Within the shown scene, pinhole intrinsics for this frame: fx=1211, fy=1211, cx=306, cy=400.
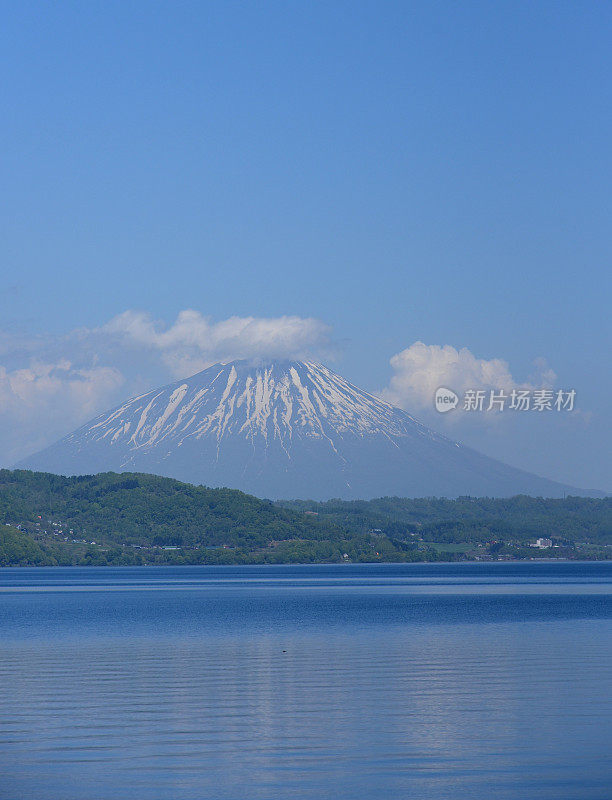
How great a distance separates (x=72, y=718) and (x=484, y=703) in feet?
40.4

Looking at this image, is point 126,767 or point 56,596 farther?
point 56,596

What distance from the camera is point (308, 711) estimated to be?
3562 cm

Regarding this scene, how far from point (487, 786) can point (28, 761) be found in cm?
1085

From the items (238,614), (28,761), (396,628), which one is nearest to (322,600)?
(238,614)

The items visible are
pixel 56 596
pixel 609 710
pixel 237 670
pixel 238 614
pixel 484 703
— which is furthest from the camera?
pixel 56 596

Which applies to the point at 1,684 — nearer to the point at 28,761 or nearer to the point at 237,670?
the point at 237,670

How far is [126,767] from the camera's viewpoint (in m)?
27.7

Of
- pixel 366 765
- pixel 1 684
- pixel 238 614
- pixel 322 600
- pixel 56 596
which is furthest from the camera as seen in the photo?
pixel 56 596

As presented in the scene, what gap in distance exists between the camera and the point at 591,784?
24891mm

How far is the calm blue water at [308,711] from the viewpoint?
84.5ft

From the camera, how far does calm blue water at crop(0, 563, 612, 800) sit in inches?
1014

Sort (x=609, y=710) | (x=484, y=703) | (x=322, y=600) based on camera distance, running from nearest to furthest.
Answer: (x=609, y=710) < (x=484, y=703) < (x=322, y=600)

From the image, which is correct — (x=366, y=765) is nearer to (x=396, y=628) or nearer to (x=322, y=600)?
(x=396, y=628)

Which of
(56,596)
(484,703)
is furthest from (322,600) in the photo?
(484,703)
